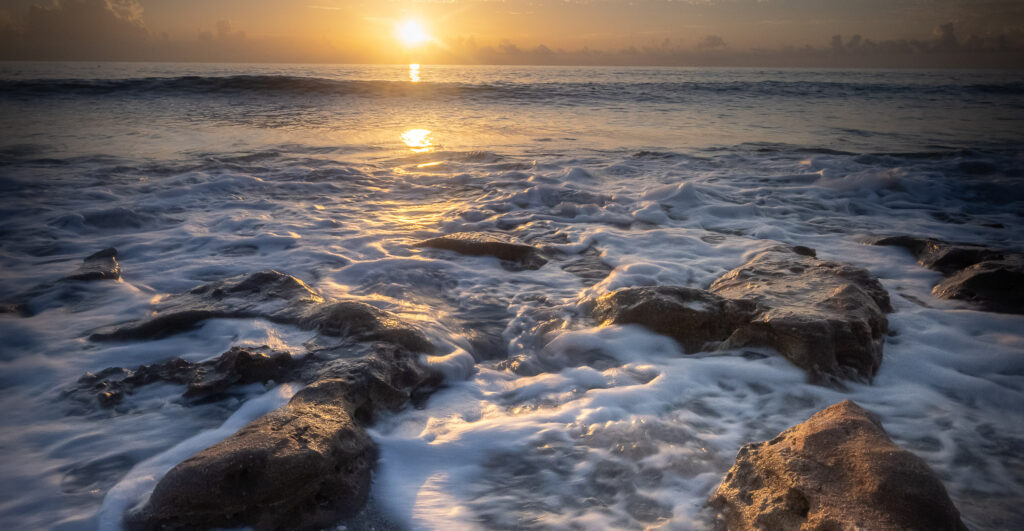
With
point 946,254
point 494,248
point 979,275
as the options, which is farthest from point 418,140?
point 979,275

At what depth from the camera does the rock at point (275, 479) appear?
1668 millimetres

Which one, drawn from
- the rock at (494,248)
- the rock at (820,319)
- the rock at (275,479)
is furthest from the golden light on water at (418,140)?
the rock at (275,479)

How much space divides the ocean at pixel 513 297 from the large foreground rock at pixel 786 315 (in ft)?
0.31

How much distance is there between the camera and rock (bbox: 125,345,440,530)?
1668 millimetres

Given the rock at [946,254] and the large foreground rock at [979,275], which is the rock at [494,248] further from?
the rock at [946,254]

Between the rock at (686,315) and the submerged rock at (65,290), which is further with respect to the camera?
the submerged rock at (65,290)

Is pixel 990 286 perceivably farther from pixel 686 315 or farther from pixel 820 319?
pixel 686 315

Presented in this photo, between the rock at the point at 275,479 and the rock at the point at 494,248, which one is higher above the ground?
the rock at the point at 494,248

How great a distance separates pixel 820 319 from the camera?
2.73m

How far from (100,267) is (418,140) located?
26.4 feet

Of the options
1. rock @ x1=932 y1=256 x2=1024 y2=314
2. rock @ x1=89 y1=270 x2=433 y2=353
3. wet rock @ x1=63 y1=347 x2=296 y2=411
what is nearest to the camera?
wet rock @ x1=63 y1=347 x2=296 y2=411

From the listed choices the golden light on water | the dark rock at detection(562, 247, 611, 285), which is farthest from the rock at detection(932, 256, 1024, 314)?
the golden light on water

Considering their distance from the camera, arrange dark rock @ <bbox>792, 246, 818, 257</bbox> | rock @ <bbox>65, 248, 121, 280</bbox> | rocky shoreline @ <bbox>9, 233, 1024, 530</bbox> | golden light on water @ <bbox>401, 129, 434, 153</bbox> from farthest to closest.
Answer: golden light on water @ <bbox>401, 129, 434, 153</bbox>, dark rock @ <bbox>792, 246, 818, 257</bbox>, rock @ <bbox>65, 248, 121, 280</bbox>, rocky shoreline @ <bbox>9, 233, 1024, 530</bbox>

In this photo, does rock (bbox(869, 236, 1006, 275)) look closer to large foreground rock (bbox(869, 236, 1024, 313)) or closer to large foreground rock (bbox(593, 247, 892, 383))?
large foreground rock (bbox(869, 236, 1024, 313))
